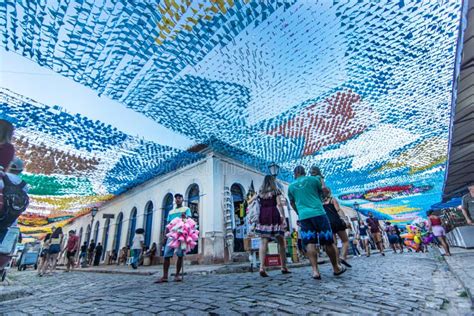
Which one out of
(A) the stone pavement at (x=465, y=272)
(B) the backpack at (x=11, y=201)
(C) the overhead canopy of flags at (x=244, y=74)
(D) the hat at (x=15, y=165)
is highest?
(C) the overhead canopy of flags at (x=244, y=74)

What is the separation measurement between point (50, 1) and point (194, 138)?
454 cm

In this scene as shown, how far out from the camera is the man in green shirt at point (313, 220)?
3.24 metres

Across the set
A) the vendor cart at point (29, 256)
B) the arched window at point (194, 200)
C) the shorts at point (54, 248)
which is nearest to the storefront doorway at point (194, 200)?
the arched window at point (194, 200)

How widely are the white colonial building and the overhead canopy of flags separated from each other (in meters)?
2.91

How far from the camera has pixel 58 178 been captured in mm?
8875

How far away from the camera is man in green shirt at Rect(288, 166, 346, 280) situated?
3238 mm

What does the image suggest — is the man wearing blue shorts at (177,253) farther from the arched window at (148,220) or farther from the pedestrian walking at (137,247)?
the arched window at (148,220)

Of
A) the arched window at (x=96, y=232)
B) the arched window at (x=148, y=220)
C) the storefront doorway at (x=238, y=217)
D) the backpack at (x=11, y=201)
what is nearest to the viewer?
the backpack at (x=11, y=201)

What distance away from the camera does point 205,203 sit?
10.3m

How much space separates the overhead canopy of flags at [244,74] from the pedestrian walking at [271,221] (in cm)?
225

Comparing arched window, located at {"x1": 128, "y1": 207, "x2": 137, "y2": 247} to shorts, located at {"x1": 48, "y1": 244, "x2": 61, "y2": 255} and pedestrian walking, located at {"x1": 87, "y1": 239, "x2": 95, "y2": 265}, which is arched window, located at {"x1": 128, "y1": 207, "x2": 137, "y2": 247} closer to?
pedestrian walking, located at {"x1": 87, "y1": 239, "x2": 95, "y2": 265}

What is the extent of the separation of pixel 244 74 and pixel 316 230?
3.03 m

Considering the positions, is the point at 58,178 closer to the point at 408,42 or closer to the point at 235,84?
the point at 235,84

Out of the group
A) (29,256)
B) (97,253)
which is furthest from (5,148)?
(29,256)
